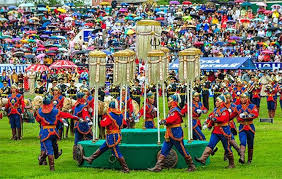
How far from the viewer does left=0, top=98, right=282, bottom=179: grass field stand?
17.8m

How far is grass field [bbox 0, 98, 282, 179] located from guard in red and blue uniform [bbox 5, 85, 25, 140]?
478mm

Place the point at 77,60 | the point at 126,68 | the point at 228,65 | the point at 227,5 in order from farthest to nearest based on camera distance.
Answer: the point at 227,5
the point at 77,60
the point at 228,65
the point at 126,68

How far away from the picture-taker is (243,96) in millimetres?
19734

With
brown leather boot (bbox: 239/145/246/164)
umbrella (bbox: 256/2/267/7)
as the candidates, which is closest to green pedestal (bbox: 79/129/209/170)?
brown leather boot (bbox: 239/145/246/164)

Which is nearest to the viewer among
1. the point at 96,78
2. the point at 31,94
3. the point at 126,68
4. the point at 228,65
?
the point at 96,78

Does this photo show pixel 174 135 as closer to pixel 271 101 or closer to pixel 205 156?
pixel 205 156

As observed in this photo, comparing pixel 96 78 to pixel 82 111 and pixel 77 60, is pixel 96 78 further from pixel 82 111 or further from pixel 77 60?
pixel 77 60

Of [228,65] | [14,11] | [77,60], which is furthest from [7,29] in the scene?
[228,65]

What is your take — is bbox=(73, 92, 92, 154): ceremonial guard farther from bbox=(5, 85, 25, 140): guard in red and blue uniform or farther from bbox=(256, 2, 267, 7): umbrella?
bbox=(256, 2, 267, 7): umbrella

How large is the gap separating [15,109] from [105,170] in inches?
Result: 325

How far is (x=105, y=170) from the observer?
61.6 feet

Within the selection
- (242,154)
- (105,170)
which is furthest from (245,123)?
(105,170)

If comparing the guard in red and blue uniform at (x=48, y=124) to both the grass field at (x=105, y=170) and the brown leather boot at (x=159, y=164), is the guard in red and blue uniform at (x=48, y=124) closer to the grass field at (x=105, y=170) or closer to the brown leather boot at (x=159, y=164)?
the grass field at (x=105, y=170)

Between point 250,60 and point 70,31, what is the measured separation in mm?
21238
